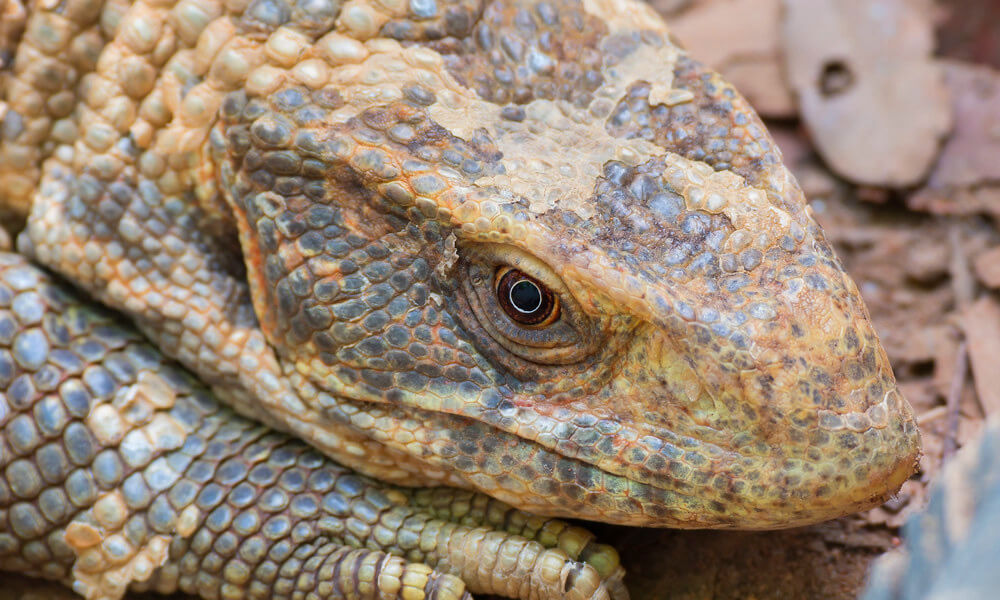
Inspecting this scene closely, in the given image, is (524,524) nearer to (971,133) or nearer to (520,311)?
(520,311)

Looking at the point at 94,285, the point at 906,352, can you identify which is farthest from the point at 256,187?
the point at 906,352

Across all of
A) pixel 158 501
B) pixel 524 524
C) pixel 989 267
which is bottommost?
pixel 158 501

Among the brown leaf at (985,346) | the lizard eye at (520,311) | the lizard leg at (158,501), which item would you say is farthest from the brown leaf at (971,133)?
the lizard leg at (158,501)

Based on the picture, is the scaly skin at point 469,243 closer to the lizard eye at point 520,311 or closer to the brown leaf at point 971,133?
the lizard eye at point 520,311

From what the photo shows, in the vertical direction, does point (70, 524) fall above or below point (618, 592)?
below

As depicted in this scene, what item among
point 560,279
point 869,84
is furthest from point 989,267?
point 560,279

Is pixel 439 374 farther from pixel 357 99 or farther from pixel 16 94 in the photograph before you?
pixel 16 94
